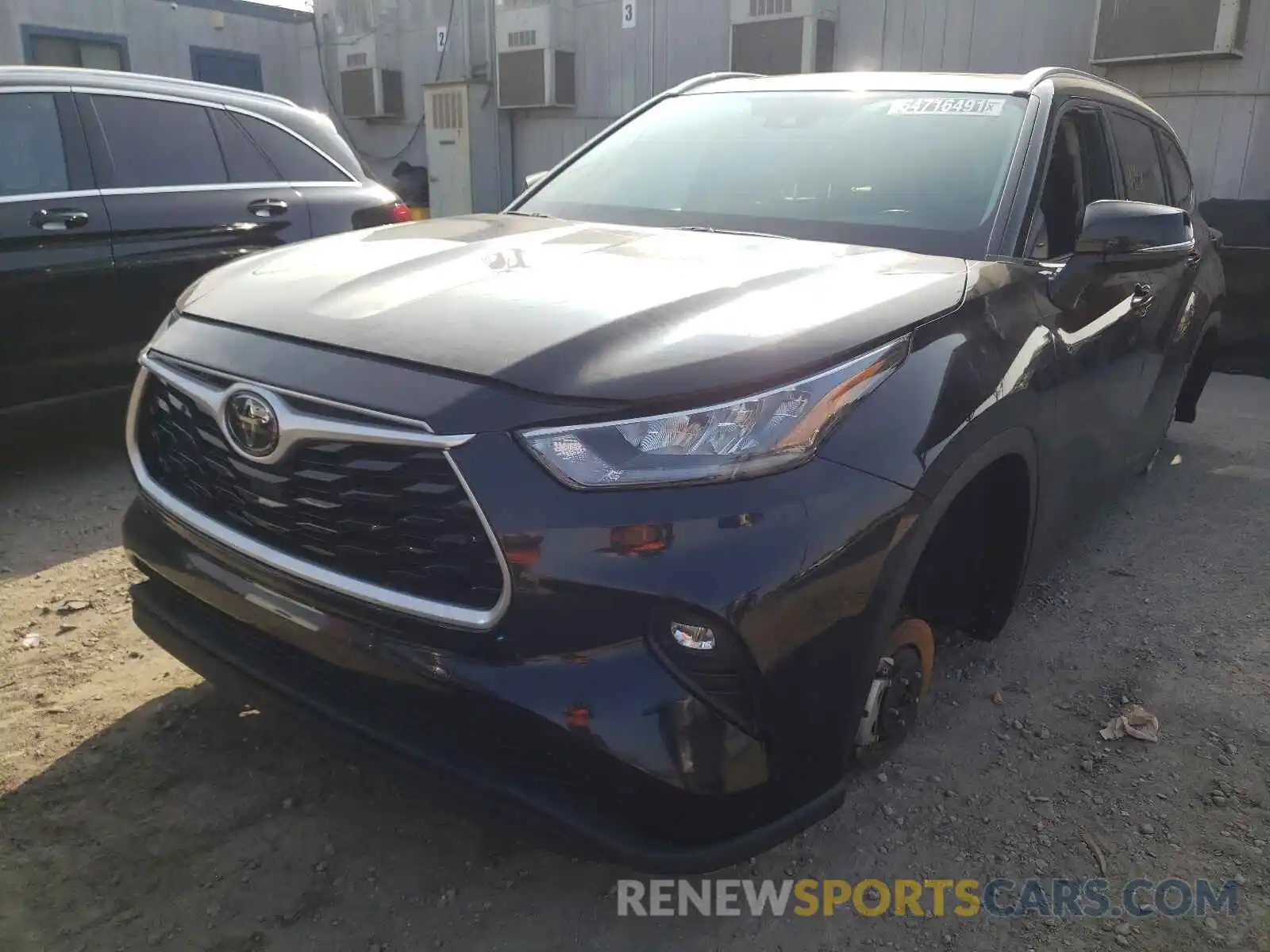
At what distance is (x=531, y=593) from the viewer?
161cm

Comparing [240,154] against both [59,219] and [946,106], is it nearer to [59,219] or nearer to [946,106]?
[59,219]

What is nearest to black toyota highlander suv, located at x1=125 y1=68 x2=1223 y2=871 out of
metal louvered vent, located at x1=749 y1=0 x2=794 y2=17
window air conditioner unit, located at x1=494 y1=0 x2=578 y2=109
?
metal louvered vent, located at x1=749 y1=0 x2=794 y2=17

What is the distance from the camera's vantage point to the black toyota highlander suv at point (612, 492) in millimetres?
1607

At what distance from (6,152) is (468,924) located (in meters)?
3.72

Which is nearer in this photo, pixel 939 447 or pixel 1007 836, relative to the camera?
pixel 939 447

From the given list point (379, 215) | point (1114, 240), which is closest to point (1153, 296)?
point (1114, 240)

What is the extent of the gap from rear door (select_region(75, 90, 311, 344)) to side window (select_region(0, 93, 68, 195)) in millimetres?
146

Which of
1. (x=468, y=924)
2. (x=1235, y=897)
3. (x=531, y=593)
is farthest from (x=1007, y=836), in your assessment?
(x=531, y=593)

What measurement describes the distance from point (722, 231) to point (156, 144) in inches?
122

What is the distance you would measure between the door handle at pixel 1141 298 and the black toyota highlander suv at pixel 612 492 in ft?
1.89

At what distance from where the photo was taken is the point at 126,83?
4.53 metres

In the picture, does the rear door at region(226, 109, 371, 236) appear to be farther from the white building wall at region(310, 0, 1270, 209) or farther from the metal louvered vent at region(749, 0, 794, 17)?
the white building wall at region(310, 0, 1270, 209)

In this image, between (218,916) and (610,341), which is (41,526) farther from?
(610,341)

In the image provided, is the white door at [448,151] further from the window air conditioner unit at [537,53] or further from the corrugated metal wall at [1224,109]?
the corrugated metal wall at [1224,109]
